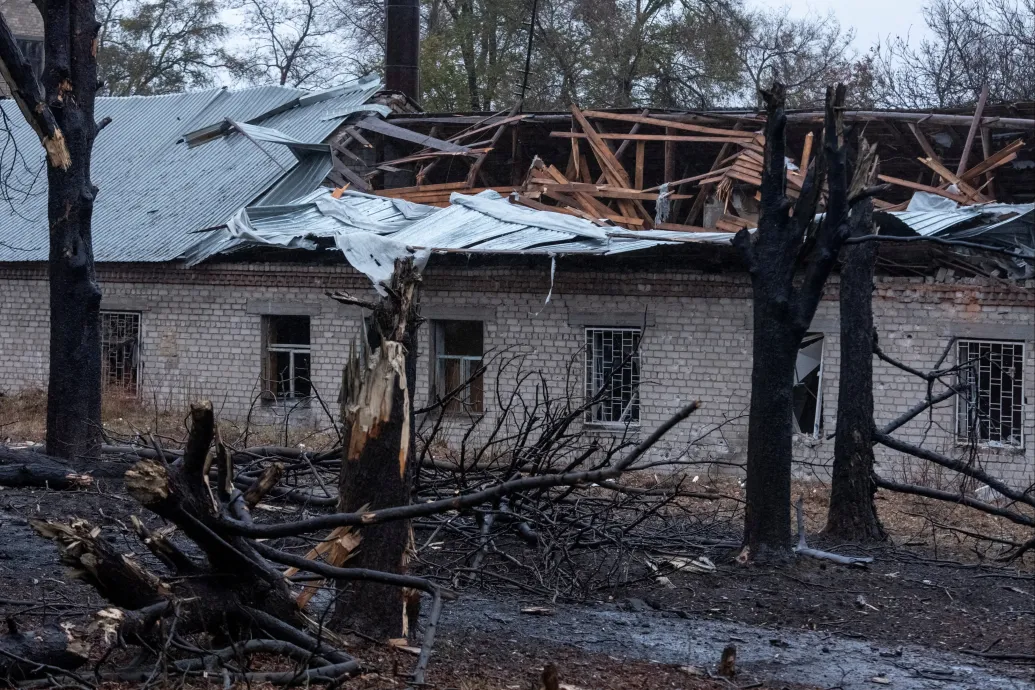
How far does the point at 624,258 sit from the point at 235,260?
6.09 meters

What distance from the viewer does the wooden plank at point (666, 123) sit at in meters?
14.9

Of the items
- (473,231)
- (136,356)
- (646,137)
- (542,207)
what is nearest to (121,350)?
(136,356)

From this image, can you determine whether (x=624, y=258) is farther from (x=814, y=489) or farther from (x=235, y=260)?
(x=235, y=260)

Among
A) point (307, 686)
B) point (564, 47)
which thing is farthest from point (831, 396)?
point (564, 47)

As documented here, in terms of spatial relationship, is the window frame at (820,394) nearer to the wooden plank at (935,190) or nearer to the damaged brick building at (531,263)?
the damaged brick building at (531,263)

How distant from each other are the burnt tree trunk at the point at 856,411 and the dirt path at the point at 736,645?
2.29 m

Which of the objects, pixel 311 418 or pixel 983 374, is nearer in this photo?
pixel 983 374

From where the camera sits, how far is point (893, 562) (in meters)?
8.22

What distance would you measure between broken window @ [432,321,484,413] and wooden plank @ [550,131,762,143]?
3081 millimetres

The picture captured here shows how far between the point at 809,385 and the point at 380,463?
32.6 feet

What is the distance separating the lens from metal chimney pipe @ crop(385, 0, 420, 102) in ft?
67.4

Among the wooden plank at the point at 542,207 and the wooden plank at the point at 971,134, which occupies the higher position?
the wooden plank at the point at 971,134

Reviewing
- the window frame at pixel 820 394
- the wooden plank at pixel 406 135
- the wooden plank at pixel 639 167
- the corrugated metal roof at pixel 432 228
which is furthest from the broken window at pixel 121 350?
the window frame at pixel 820 394

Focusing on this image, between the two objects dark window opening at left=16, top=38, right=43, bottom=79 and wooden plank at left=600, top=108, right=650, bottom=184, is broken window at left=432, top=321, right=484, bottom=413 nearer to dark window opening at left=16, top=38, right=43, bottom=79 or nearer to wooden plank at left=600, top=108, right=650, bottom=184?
wooden plank at left=600, top=108, right=650, bottom=184
